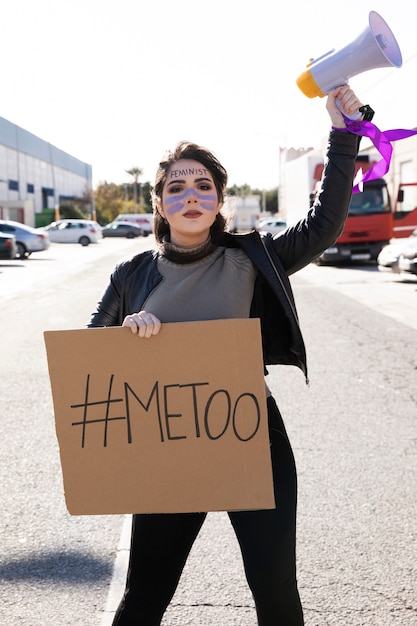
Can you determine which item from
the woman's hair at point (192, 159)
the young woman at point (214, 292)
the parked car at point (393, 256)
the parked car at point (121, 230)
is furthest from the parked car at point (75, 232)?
the young woman at point (214, 292)

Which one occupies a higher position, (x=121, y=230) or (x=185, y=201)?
(x=185, y=201)

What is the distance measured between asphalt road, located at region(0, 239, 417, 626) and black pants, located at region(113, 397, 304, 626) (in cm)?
71

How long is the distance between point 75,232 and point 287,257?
154ft

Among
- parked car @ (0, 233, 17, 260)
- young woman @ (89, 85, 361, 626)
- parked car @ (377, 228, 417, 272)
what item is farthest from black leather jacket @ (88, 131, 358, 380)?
parked car @ (0, 233, 17, 260)

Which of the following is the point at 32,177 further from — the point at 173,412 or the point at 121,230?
the point at 173,412

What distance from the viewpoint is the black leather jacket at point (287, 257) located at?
2355 millimetres

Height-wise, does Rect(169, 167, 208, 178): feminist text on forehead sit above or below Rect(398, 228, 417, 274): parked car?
above

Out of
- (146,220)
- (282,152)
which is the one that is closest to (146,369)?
(146,220)

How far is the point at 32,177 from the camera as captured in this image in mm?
72125

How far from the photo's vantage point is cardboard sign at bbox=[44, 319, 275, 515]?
2.23 meters

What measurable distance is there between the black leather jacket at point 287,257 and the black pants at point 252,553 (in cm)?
22

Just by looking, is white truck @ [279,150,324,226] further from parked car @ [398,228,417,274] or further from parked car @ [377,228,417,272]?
parked car @ [398,228,417,274]

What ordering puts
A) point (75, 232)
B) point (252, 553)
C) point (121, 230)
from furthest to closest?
point (121, 230) → point (75, 232) → point (252, 553)

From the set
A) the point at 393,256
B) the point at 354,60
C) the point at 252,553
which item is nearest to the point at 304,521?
the point at 252,553
